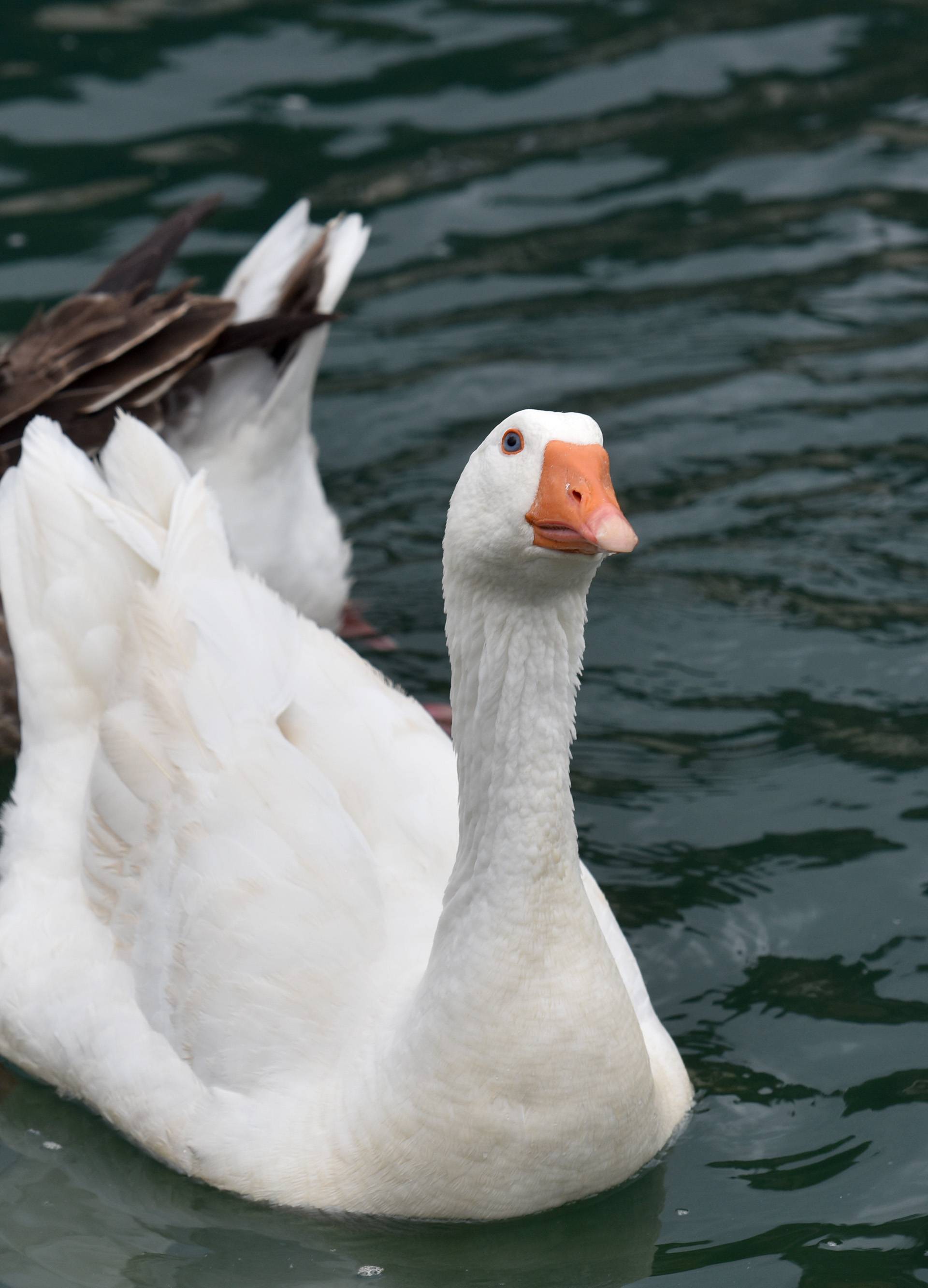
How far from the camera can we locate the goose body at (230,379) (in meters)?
6.58

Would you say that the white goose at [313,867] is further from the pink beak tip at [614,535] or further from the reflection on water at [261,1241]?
the reflection on water at [261,1241]

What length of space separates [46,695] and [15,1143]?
134 cm

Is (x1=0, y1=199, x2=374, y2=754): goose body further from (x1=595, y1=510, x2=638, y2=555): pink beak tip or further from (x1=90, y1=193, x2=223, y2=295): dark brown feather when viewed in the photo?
(x1=595, y1=510, x2=638, y2=555): pink beak tip

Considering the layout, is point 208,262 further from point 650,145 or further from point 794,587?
point 794,587

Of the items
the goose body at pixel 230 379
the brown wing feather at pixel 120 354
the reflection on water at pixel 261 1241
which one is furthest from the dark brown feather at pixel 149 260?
the reflection on water at pixel 261 1241

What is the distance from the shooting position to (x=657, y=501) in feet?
26.6

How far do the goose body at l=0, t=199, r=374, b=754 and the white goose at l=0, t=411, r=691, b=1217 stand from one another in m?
0.72

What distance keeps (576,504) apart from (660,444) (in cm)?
475

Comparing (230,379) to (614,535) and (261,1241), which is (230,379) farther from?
(614,535)

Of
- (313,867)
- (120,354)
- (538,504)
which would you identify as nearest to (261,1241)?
(313,867)

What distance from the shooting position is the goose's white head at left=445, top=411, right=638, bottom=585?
149 inches

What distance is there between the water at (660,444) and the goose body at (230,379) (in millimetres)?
676

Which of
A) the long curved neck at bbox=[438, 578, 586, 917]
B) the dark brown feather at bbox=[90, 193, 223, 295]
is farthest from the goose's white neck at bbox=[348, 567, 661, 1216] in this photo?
the dark brown feather at bbox=[90, 193, 223, 295]

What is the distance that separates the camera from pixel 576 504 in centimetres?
377
